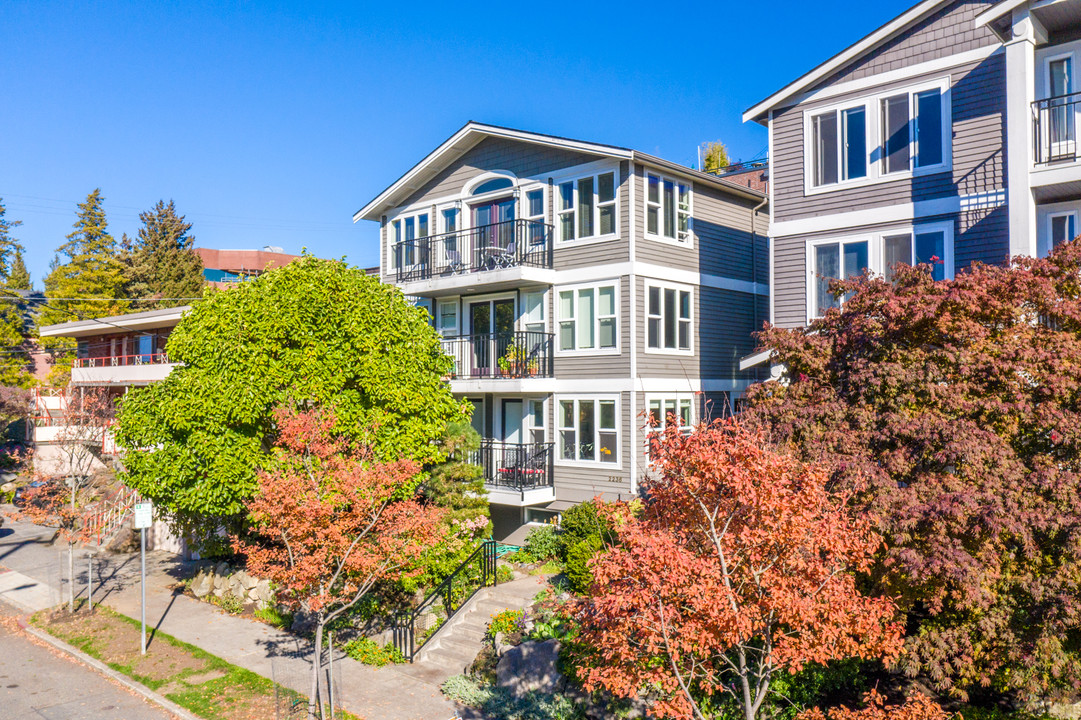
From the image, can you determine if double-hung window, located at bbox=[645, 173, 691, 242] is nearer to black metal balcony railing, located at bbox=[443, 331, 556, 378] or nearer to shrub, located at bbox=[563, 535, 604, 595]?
black metal balcony railing, located at bbox=[443, 331, 556, 378]

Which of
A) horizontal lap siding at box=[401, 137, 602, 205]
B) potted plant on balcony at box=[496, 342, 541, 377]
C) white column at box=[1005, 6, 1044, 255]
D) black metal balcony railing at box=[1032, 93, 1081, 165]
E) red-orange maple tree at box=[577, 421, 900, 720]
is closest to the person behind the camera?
red-orange maple tree at box=[577, 421, 900, 720]

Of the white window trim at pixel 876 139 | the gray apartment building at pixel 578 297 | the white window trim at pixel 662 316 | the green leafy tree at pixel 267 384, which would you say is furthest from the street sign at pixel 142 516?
the white window trim at pixel 876 139

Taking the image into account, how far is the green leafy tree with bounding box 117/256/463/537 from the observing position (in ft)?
50.0

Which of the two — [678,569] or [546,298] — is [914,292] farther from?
[546,298]

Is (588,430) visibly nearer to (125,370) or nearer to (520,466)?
(520,466)

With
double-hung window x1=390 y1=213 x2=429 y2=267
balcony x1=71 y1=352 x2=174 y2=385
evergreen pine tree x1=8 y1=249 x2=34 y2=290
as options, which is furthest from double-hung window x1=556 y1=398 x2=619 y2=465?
evergreen pine tree x1=8 y1=249 x2=34 y2=290

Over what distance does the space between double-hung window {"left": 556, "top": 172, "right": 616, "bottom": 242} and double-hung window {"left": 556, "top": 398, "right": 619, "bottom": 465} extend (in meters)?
4.42

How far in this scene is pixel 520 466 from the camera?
2091cm

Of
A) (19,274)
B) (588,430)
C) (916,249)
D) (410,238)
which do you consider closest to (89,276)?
(19,274)

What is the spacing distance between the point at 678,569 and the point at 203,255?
61996 mm

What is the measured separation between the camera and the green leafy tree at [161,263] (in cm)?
5247

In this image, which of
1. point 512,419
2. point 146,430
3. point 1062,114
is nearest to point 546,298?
point 512,419

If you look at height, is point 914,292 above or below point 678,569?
above

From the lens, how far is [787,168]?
1655 cm
